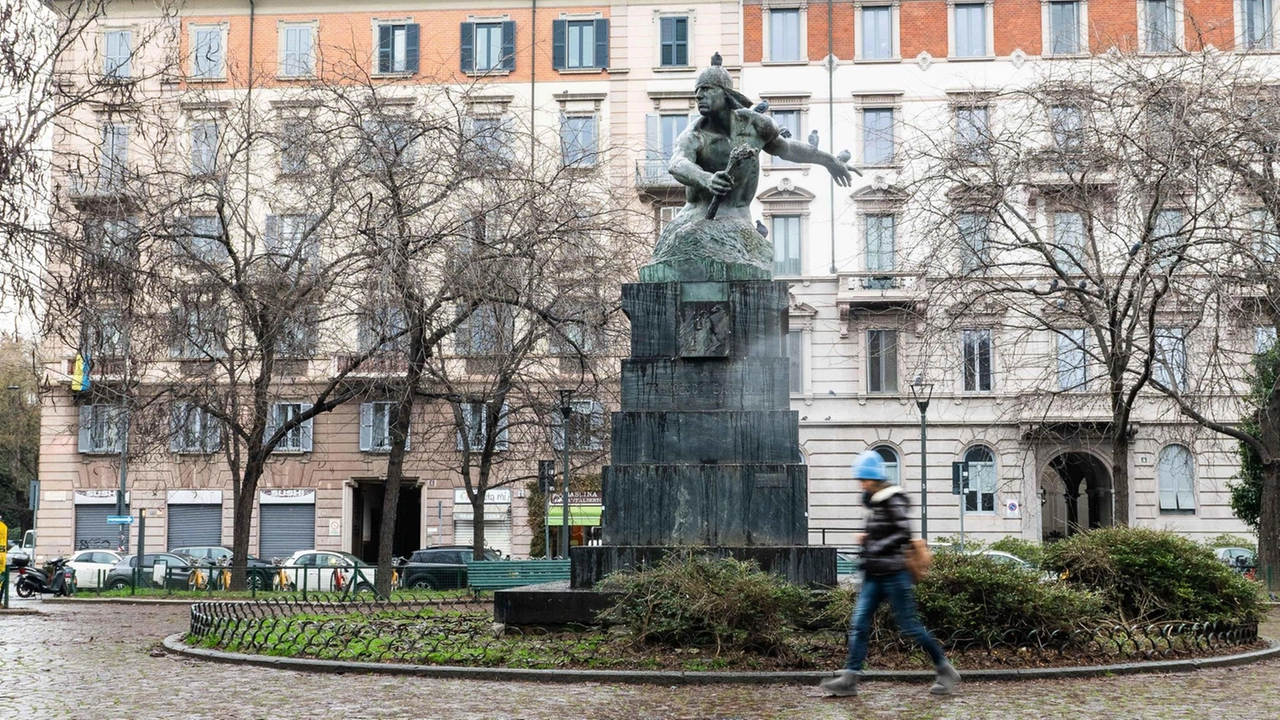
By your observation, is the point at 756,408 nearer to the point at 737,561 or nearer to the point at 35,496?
the point at 737,561

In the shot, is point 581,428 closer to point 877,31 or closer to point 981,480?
point 981,480

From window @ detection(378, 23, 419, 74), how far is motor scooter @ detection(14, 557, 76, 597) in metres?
19.2

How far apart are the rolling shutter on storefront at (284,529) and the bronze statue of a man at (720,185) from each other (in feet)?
108

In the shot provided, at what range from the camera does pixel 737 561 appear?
37.7ft

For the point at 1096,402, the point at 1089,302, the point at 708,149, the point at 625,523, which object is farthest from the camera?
the point at 1096,402

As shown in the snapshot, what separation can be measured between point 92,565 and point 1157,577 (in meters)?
30.0

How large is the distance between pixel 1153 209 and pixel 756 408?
36.7 ft

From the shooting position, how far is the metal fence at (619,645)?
11.0 metres

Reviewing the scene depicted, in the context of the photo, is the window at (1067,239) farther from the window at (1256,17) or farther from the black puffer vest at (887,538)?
the black puffer vest at (887,538)

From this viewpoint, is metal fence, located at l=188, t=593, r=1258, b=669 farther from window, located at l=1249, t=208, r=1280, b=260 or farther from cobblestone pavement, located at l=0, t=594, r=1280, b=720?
window, located at l=1249, t=208, r=1280, b=260

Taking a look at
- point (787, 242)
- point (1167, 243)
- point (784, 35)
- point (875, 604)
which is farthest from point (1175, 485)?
point (875, 604)

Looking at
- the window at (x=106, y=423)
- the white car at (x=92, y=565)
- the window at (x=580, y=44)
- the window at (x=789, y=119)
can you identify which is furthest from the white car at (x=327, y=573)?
the window at (x=789, y=119)

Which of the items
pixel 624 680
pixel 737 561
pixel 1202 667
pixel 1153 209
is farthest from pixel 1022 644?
pixel 1153 209

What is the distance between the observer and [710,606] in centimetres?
1077
